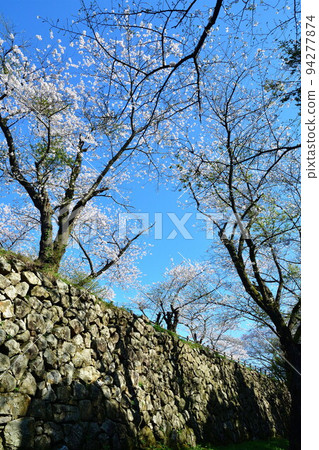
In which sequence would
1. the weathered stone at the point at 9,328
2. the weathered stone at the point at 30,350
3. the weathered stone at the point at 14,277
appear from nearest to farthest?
the weathered stone at the point at 9,328, the weathered stone at the point at 30,350, the weathered stone at the point at 14,277

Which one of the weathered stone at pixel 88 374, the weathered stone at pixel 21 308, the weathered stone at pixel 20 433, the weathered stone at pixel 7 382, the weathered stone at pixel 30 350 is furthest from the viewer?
the weathered stone at pixel 88 374

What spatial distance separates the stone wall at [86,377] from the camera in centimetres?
432

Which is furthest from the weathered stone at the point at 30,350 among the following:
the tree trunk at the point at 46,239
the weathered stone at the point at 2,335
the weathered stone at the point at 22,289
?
the tree trunk at the point at 46,239

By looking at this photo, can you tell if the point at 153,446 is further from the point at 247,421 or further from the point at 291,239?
the point at 247,421

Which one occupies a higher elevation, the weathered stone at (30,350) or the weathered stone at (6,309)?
the weathered stone at (6,309)

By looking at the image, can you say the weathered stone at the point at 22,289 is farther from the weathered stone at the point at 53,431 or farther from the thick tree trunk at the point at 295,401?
the thick tree trunk at the point at 295,401

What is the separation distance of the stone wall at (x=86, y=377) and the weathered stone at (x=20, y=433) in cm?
1

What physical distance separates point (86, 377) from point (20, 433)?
148 cm

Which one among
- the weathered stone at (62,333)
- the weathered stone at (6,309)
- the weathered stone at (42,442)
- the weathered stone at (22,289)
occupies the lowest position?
the weathered stone at (42,442)

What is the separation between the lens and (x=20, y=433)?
399 centimetres

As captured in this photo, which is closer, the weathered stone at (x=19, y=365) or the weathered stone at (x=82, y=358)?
the weathered stone at (x=19, y=365)

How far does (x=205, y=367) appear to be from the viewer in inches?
400

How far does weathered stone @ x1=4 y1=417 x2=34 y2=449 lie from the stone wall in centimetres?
1
